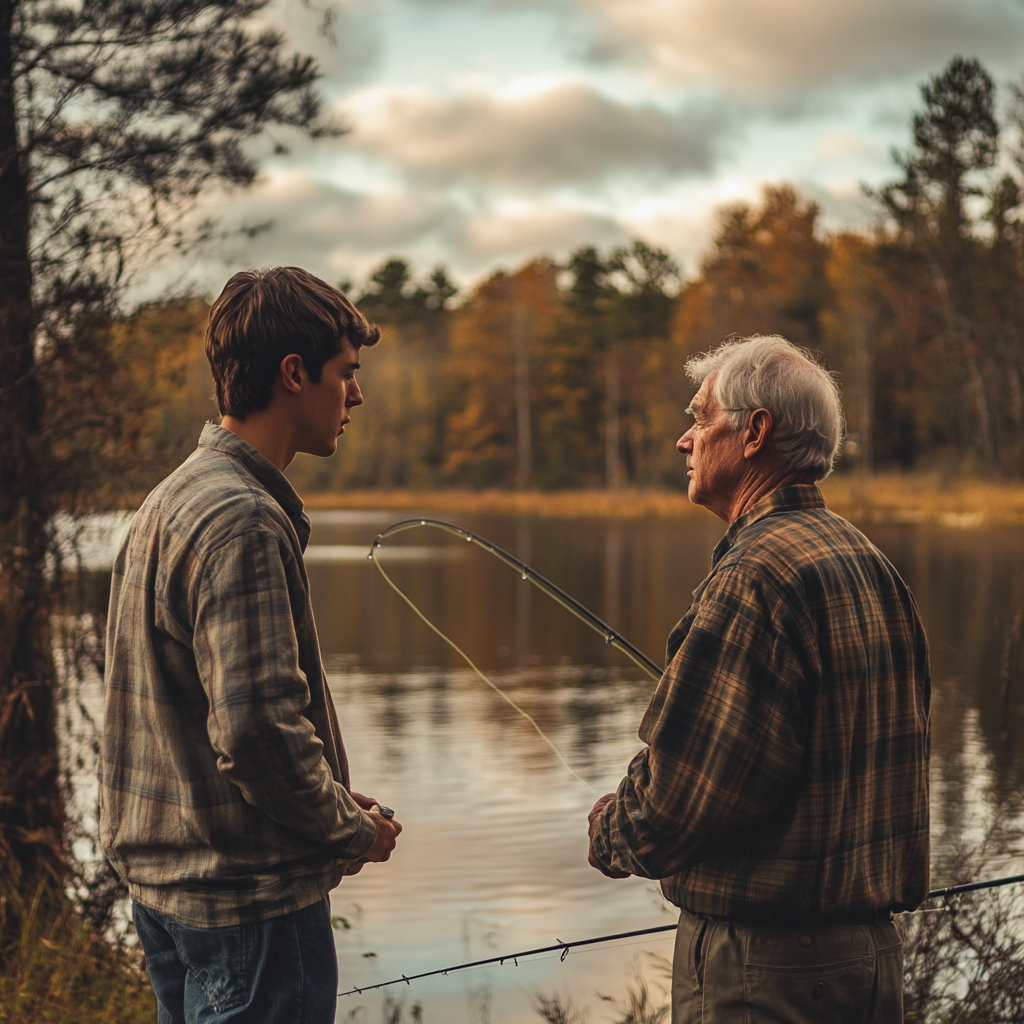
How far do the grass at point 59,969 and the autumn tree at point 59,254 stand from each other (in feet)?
0.62

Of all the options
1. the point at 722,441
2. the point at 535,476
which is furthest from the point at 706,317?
the point at 722,441

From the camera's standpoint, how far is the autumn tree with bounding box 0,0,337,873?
4246mm

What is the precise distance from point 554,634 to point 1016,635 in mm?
10931

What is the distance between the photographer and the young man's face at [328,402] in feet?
6.26

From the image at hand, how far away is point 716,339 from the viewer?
45.0 meters

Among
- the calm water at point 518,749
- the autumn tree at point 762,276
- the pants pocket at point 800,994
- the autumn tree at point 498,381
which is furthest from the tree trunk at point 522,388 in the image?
the pants pocket at point 800,994

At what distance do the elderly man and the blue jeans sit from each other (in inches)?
18.2

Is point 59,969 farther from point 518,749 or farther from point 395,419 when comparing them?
point 395,419

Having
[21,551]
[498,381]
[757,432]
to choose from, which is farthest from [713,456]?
[498,381]

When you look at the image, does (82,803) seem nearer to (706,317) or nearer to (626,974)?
(626,974)

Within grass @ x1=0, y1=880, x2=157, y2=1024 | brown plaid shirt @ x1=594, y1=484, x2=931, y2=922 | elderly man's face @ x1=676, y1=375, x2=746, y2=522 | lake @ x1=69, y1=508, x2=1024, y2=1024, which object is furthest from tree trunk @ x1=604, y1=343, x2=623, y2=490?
brown plaid shirt @ x1=594, y1=484, x2=931, y2=922

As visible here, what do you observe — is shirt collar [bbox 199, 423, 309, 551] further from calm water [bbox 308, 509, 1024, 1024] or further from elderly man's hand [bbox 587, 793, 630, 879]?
calm water [bbox 308, 509, 1024, 1024]

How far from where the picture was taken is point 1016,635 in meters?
4.46

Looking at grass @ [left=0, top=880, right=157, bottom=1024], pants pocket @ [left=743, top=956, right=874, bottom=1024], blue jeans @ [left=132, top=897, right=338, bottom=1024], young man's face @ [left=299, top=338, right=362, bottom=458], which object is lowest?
grass @ [left=0, top=880, right=157, bottom=1024]
